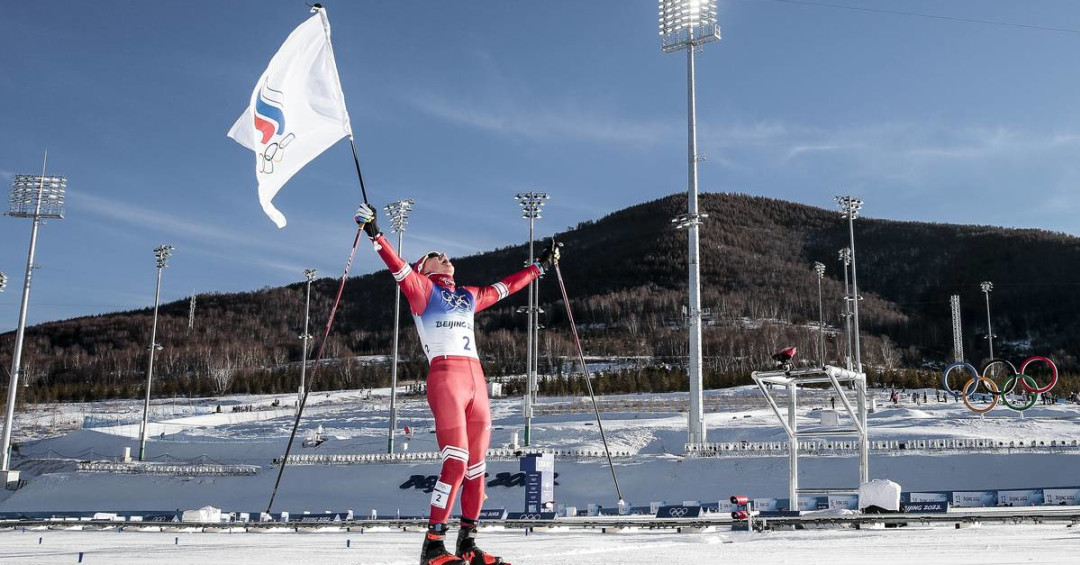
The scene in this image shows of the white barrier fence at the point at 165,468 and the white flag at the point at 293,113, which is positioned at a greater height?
the white flag at the point at 293,113

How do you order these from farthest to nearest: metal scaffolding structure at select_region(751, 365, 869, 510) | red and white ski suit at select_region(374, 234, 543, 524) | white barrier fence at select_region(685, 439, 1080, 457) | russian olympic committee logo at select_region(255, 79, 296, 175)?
white barrier fence at select_region(685, 439, 1080, 457), metal scaffolding structure at select_region(751, 365, 869, 510), russian olympic committee logo at select_region(255, 79, 296, 175), red and white ski suit at select_region(374, 234, 543, 524)

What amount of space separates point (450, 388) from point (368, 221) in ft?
5.66

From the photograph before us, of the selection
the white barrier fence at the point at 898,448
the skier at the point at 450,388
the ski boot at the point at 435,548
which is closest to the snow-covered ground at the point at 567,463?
the white barrier fence at the point at 898,448

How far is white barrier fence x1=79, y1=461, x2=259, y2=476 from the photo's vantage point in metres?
45.4

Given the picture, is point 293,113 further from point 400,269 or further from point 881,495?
point 881,495

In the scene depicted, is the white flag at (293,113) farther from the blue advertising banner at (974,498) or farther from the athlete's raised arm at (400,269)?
the blue advertising banner at (974,498)

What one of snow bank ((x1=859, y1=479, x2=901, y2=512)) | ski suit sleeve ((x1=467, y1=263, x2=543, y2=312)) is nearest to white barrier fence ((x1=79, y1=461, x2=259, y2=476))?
snow bank ((x1=859, y1=479, x2=901, y2=512))

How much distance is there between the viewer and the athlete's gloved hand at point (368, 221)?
7586mm

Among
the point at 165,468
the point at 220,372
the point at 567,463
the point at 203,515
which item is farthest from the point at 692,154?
the point at 220,372

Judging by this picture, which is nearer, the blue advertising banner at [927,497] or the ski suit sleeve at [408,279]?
the ski suit sleeve at [408,279]

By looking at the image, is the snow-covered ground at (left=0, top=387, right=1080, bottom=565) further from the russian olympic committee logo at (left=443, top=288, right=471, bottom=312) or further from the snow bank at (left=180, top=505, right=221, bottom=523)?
the snow bank at (left=180, top=505, right=221, bottom=523)

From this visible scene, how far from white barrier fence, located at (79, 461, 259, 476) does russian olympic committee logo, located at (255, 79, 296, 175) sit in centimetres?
4007

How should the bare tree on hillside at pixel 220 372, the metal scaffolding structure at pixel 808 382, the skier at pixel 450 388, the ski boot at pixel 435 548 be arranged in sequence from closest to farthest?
the ski boot at pixel 435 548, the skier at pixel 450 388, the metal scaffolding structure at pixel 808 382, the bare tree on hillside at pixel 220 372

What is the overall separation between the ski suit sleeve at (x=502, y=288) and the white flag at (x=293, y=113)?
83.7 inches
